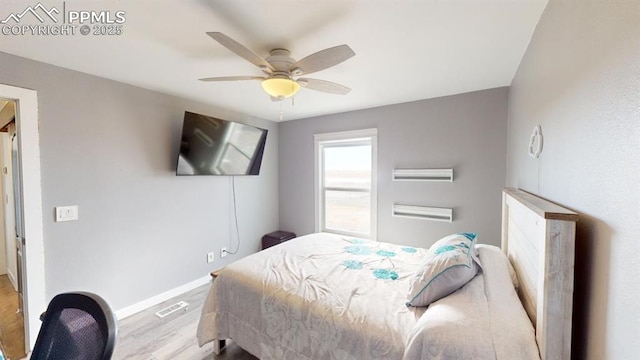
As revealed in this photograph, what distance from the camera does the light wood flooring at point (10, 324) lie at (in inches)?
75.7

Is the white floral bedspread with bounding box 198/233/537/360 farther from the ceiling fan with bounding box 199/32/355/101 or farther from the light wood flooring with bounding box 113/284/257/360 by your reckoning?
the ceiling fan with bounding box 199/32/355/101

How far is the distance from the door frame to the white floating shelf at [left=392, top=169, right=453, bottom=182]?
3.39m

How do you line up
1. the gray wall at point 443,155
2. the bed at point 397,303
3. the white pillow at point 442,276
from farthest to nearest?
the gray wall at point 443,155
the white pillow at point 442,276
the bed at point 397,303

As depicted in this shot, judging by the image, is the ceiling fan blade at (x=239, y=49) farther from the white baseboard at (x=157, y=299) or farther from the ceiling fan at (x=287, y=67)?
the white baseboard at (x=157, y=299)

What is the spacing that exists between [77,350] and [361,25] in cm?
192

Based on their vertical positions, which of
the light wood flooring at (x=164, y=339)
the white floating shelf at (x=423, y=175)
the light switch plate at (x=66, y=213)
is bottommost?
the light wood flooring at (x=164, y=339)

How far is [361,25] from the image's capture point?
1.46m

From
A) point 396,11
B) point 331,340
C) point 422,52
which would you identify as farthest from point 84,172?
point 422,52

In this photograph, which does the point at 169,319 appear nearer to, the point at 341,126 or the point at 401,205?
the point at 401,205

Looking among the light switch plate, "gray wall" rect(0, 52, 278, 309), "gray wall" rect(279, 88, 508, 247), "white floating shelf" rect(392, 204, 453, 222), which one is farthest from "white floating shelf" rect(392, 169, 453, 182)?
the light switch plate

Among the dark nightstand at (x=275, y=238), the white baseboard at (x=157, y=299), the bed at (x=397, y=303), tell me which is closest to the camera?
the bed at (x=397, y=303)

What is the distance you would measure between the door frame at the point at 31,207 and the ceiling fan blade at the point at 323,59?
2.04 meters

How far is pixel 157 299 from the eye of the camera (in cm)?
264

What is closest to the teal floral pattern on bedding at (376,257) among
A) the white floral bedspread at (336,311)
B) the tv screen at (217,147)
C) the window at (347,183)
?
the white floral bedspread at (336,311)
